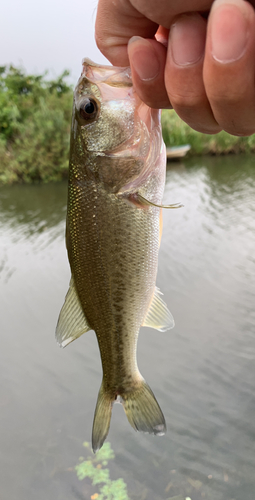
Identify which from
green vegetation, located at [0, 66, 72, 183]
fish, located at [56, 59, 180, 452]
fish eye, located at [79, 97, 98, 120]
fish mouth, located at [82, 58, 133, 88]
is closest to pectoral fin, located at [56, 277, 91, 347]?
fish, located at [56, 59, 180, 452]

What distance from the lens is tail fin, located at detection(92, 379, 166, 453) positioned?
1587mm

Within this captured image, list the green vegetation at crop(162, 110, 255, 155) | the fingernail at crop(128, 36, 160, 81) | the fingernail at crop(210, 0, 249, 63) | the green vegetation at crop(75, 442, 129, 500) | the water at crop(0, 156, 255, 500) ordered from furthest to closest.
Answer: the green vegetation at crop(162, 110, 255, 155), the water at crop(0, 156, 255, 500), the green vegetation at crop(75, 442, 129, 500), the fingernail at crop(128, 36, 160, 81), the fingernail at crop(210, 0, 249, 63)

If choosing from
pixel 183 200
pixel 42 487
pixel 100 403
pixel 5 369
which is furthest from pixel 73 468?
pixel 183 200

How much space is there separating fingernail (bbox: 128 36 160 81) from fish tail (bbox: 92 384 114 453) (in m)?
1.40

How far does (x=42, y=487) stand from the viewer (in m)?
3.38

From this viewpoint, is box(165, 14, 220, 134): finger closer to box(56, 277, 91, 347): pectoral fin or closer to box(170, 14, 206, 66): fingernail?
box(170, 14, 206, 66): fingernail

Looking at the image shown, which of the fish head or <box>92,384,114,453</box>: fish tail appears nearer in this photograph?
the fish head

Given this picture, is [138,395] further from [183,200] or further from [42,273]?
[183,200]

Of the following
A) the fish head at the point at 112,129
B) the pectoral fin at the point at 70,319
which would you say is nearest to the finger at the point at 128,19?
the fish head at the point at 112,129

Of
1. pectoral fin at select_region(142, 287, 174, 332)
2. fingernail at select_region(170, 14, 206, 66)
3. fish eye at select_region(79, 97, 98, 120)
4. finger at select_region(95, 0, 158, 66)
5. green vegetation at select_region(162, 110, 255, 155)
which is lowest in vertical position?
green vegetation at select_region(162, 110, 255, 155)

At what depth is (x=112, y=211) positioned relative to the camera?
55.0 inches

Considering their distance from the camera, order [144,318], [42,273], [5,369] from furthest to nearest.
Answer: [42,273]
[5,369]
[144,318]

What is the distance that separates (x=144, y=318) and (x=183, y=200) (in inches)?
351

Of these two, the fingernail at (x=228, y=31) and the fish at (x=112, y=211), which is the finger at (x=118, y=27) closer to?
the fish at (x=112, y=211)
